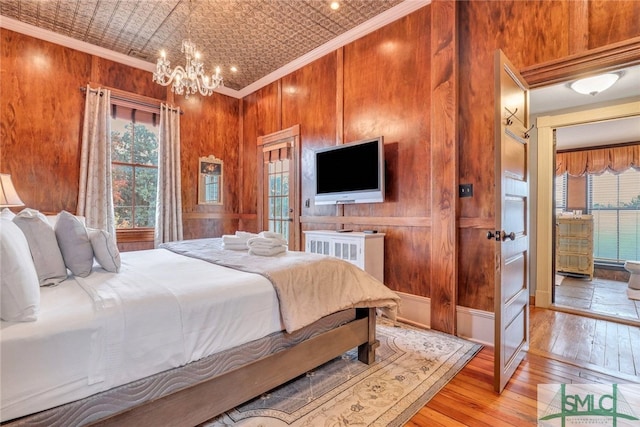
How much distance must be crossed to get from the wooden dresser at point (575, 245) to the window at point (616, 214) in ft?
2.51

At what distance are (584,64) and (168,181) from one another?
4619mm

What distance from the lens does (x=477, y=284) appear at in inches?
102

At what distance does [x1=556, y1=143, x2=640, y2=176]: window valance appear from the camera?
533 cm

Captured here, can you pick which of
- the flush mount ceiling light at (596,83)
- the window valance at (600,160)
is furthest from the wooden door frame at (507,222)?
A: the window valance at (600,160)

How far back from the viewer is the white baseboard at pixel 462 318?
2.51 meters

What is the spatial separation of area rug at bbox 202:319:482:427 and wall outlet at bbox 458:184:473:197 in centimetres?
125

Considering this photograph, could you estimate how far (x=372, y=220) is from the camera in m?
3.34

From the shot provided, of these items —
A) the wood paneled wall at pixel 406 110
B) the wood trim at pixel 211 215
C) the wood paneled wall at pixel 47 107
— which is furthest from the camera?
the wood trim at pixel 211 215

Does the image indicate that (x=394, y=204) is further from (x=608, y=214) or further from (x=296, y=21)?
(x=608, y=214)

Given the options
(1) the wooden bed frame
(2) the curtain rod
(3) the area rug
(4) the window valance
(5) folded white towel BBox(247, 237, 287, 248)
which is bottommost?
(3) the area rug

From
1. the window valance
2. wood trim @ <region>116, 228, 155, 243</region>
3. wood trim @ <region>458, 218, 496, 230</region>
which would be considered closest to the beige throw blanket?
wood trim @ <region>458, 218, 496, 230</region>

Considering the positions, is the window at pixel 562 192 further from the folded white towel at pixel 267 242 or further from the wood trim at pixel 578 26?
the folded white towel at pixel 267 242

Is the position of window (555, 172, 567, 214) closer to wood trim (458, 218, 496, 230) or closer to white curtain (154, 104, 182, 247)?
wood trim (458, 218, 496, 230)

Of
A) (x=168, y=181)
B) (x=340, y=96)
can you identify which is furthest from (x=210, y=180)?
(x=340, y=96)
